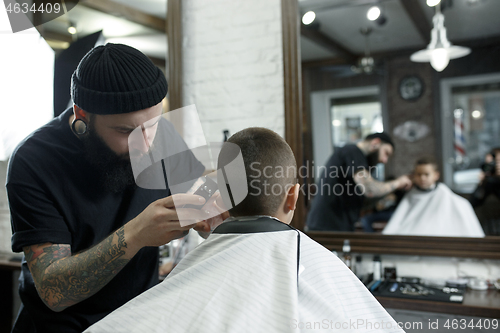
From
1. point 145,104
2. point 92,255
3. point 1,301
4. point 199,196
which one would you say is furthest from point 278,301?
point 1,301

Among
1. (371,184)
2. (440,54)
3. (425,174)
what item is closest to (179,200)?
(371,184)

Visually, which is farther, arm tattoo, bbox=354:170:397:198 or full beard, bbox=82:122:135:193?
arm tattoo, bbox=354:170:397:198

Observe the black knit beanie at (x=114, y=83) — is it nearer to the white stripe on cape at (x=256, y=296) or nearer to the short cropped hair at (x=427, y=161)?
the white stripe on cape at (x=256, y=296)

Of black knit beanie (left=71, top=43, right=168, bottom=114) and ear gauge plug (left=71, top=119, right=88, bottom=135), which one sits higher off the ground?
black knit beanie (left=71, top=43, right=168, bottom=114)

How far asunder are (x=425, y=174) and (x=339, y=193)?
539 mm

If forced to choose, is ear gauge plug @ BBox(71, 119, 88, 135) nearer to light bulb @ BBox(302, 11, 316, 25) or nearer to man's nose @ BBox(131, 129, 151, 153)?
man's nose @ BBox(131, 129, 151, 153)

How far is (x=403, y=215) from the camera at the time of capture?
2.15 meters

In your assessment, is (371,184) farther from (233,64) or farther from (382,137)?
(233,64)

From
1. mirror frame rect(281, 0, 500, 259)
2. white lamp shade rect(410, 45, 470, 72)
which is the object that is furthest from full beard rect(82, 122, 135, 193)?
white lamp shade rect(410, 45, 470, 72)

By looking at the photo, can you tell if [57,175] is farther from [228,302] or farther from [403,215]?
[403,215]

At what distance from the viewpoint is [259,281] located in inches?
38.4

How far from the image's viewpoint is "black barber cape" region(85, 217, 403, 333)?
36.5 inches

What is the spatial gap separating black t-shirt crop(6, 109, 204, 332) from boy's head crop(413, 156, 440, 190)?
62.2 inches

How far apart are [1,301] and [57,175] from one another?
183cm
